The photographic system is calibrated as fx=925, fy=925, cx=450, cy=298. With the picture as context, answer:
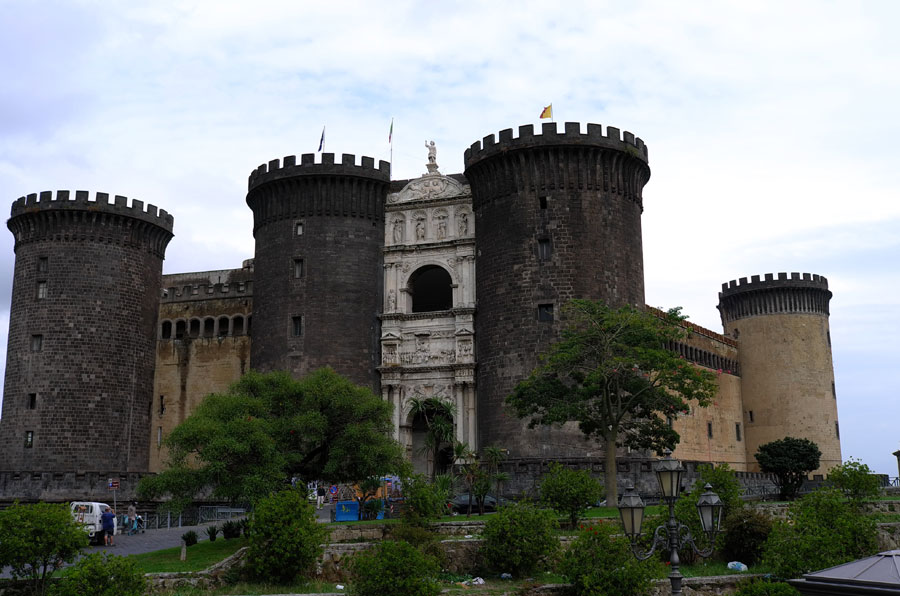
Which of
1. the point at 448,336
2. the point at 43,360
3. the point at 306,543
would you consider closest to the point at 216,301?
the point at 43,360

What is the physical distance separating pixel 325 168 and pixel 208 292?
34.4 ft

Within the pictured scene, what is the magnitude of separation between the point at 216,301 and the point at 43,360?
936 centimetres

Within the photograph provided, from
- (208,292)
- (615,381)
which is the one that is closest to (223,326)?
(208,292)

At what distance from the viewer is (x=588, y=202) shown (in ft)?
142

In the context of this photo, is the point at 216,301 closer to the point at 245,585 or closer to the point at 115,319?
the point at 115,319

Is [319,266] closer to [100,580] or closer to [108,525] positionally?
[108,525]

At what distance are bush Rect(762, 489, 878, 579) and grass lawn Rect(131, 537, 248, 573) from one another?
45.9ft

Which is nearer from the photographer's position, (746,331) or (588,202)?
(588,202)

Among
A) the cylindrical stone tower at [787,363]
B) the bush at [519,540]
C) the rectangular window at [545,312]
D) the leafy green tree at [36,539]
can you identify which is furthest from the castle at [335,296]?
the leafy green tree at [36,539]

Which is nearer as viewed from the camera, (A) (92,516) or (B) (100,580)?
(B) (100,580)

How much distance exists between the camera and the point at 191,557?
2602 cm

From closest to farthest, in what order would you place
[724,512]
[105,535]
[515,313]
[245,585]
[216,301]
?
[245,585] < [724,512] < [105,535] < [515,313] < [216,301]

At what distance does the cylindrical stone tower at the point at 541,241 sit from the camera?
41.8 metres

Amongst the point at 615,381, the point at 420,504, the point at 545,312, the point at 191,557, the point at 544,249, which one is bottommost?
the point at 191,557
